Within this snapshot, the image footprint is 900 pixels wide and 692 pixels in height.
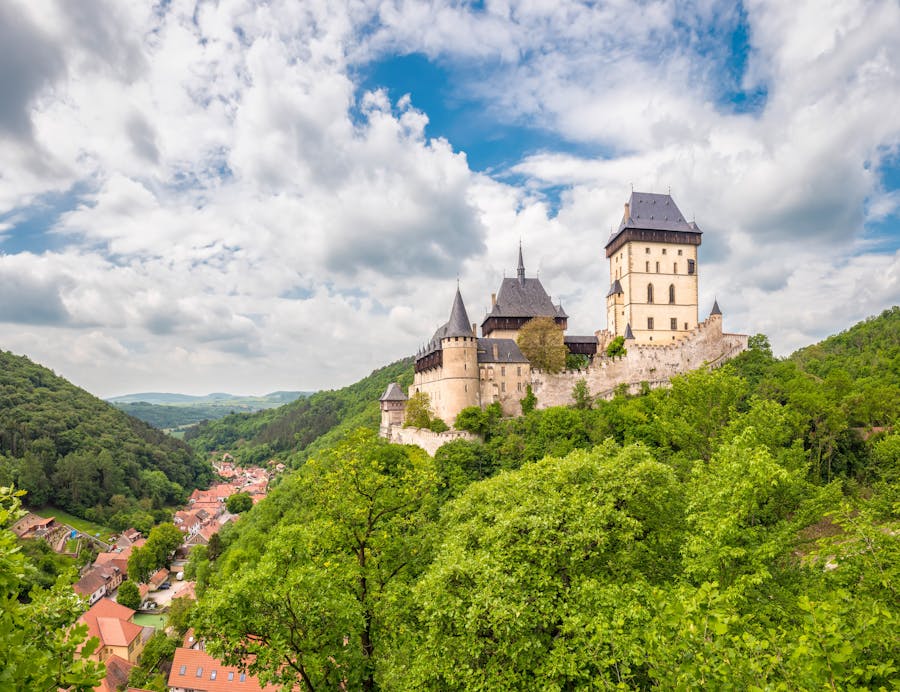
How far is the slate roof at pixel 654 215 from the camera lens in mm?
50594

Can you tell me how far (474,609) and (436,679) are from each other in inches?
76.1

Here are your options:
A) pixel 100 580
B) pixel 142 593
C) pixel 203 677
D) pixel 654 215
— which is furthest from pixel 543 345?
pixel 100 580

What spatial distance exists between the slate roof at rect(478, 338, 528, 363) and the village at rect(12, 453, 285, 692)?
1095 inches

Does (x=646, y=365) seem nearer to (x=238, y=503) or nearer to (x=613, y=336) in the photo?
(x=613, y=336)

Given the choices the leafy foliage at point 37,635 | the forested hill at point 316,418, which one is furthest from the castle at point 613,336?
the forested hill at point 316,418

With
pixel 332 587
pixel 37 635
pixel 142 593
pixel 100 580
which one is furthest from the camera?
pixel 142 593

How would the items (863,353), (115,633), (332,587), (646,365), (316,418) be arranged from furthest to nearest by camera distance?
(316,418)
(863,353)
(646,365)
(115,633)
(332,587)

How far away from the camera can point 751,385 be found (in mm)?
40125

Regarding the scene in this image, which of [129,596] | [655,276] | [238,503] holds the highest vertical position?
[655,276]

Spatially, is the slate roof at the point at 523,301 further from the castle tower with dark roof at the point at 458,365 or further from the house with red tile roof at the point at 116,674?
the house with red tile roof at the point at 116,674

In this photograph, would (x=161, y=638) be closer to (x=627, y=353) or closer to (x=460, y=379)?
(x=460, y=379)

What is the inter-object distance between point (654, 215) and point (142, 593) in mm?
71075

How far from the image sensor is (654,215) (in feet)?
168

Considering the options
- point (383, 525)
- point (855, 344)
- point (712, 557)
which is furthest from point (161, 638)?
point (855, 344)
